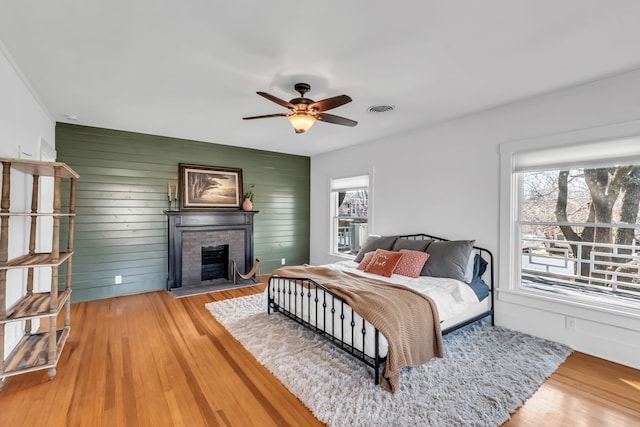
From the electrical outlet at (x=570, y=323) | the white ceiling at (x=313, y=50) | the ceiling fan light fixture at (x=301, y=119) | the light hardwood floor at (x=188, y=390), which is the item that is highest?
the white ceiling at (x=313, y=50)

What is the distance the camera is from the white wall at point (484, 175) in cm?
277

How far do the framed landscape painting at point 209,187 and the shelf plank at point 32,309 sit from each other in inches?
101

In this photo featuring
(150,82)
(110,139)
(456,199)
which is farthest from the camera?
(110,139)

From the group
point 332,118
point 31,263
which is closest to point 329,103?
point 332,118

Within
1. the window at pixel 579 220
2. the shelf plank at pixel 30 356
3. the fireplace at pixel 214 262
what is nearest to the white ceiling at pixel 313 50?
the window at pixel 579 220

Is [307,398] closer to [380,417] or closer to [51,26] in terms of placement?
[380,417]

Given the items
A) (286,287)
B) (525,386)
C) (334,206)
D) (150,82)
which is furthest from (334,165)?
(525,386)

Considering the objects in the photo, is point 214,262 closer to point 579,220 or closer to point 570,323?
point 570,323

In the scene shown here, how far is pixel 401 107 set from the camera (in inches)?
140

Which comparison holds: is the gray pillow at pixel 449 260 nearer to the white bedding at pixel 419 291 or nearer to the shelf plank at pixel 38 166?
the white bedding at pixel 419 291

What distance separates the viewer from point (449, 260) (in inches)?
135

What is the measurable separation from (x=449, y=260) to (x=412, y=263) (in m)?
0.41

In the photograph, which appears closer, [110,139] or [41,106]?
[41,106]

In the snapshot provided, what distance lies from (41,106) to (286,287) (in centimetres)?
362
